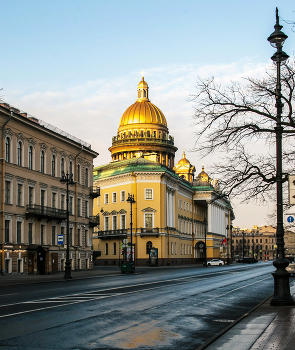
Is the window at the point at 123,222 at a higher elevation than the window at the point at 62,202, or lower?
lower

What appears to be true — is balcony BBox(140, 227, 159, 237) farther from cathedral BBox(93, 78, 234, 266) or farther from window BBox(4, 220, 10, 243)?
window BBox(4, 220, 10, 243)

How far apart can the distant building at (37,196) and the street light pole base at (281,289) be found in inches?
1055

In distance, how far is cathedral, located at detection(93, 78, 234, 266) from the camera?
84.2 meters

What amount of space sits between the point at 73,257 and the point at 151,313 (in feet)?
137

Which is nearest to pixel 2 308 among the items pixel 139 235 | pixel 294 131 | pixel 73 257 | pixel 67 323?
pixel 67 323

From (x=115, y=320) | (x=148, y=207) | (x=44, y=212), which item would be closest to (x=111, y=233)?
(x=148, y=207)

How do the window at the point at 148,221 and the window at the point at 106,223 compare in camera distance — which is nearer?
the window at the point at 148,221

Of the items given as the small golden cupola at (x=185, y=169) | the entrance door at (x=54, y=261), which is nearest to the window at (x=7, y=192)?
the entrance door at (x=54, y=261)

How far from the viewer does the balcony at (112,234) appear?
85.6 meters

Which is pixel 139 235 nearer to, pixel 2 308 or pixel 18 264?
pixel 18 264

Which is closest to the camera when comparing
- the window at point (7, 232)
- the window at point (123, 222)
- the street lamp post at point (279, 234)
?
the street lamp post at point (279, 234)

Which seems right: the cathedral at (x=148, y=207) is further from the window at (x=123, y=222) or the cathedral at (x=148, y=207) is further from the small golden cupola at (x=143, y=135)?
the small golden cupola at (x=143, y=135)

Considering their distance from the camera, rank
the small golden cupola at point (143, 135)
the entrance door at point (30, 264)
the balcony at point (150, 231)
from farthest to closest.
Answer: the small golden cupola at point (143, 135)
the balcony at point (150, 231)
the entrance door at point (30, 264)

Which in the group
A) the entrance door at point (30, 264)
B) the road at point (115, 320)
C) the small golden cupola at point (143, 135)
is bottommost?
the entrance door at point (30, 264)
